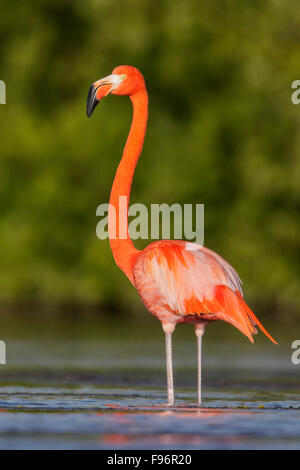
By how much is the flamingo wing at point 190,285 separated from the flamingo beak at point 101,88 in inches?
54.5

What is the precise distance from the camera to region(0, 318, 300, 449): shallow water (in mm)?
9477

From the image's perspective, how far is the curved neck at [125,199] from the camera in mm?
11727

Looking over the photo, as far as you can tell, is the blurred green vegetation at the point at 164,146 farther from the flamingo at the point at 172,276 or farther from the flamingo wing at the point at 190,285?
the flamingo wing at the point at 190,285

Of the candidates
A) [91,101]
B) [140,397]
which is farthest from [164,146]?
[91,101]

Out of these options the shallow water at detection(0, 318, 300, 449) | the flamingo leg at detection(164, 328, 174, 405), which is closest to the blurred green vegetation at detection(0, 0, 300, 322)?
the shallow water at detection(0, 318, 300, 449)

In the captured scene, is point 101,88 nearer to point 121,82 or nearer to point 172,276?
point 121,82

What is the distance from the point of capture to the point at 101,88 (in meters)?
11.9

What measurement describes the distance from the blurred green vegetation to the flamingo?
18.5 m

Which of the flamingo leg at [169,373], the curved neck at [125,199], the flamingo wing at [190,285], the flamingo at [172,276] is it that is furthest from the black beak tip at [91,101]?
the flamingo leg at [169,373]

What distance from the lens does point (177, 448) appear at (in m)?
8.99

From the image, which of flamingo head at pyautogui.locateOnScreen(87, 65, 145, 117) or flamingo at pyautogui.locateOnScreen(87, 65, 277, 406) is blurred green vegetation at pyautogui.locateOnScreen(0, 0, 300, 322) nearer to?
flamingo head at pyautogui.locateOnScreen(87, 65, 145, 117)

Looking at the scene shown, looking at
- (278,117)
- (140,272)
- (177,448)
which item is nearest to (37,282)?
(278,117)

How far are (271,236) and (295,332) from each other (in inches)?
308

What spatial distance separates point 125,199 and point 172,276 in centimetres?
80
